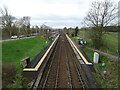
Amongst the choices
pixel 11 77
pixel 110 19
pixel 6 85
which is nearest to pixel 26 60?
pixel 11 77

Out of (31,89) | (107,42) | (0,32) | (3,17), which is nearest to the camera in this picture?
(31,89)

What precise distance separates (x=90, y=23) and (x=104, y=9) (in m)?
3.90

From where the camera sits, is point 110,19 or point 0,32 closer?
point 110,19

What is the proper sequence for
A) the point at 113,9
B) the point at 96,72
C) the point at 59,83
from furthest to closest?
the point at 113,9, the point at 96,72, the point at 59,83

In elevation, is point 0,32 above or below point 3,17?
below

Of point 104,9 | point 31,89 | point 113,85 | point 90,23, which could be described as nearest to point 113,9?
point 104,9

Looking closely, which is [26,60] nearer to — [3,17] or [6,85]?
[6,85]

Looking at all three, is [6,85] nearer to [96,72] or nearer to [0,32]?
[96,72]

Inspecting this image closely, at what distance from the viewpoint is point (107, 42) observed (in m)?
40.0

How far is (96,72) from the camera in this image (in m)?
19.4

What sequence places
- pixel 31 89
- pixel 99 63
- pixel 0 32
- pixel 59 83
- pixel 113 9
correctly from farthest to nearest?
pixel 0 32 < pixel 113 9 < pixel 99 63 < pixel 59 83 < pixel 31 89

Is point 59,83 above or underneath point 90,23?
underneath

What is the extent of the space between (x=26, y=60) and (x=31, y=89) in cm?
701

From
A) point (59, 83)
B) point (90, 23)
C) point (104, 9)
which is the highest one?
point (104, 9)
